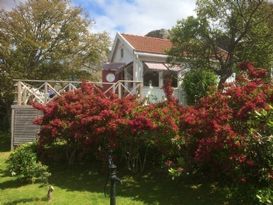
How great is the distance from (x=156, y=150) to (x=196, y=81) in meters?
10.9

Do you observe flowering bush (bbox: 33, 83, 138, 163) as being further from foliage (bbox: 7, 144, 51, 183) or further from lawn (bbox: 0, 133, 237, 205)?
foliage (bbox: 7, 144, 51, 183)

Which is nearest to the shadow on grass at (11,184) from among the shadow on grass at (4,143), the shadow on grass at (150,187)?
the shadow on grass at (150,187)

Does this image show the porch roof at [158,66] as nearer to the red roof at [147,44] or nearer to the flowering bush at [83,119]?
the red roof at [147,44]

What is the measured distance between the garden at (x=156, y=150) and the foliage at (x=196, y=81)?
9.45 metres

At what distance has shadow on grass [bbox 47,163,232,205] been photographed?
31.1 feet

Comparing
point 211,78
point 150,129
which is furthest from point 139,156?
point 211,78

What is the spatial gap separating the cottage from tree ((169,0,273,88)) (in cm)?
252

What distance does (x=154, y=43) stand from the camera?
28.1 metres

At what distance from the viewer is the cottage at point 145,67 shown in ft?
83.4

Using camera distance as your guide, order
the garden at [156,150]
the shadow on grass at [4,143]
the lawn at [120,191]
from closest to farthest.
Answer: the garden at [156,150] < the lawn at [120,191] < the shadow on grass at [4,143]

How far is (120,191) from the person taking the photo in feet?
33.2

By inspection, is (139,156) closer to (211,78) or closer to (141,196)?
(141,196)

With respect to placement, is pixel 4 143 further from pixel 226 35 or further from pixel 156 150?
pixel 226 35

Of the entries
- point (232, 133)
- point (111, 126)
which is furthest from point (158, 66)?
point (232, 133)
